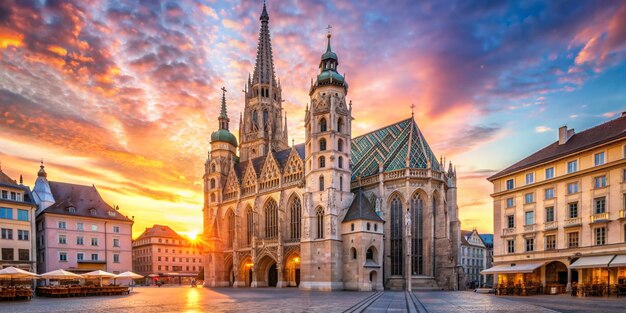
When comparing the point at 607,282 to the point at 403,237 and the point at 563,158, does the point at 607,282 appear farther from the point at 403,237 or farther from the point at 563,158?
the point at 403,237

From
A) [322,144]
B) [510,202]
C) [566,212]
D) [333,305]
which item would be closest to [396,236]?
[510,202]

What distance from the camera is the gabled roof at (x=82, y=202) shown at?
6650 centimetres

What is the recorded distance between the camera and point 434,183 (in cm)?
5575

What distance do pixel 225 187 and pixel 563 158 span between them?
51.4 meters

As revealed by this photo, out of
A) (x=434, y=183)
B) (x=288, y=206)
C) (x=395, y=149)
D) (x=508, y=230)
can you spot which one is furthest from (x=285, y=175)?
(x=508, y=230)

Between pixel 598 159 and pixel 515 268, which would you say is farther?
pixel 515 268

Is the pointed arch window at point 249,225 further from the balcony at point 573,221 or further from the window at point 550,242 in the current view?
the balcony at point 573,221

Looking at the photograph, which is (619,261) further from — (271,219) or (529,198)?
(271,219)

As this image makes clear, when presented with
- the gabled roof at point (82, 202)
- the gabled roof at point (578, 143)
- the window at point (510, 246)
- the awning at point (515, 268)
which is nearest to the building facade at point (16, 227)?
the gabled roof at point (82, 202)

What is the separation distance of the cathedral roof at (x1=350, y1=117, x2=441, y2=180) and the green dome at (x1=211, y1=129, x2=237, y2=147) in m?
25.5

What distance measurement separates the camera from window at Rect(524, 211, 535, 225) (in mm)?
46250

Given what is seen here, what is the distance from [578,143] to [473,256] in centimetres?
6882

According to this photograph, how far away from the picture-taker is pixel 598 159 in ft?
133

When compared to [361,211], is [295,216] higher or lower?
lower
